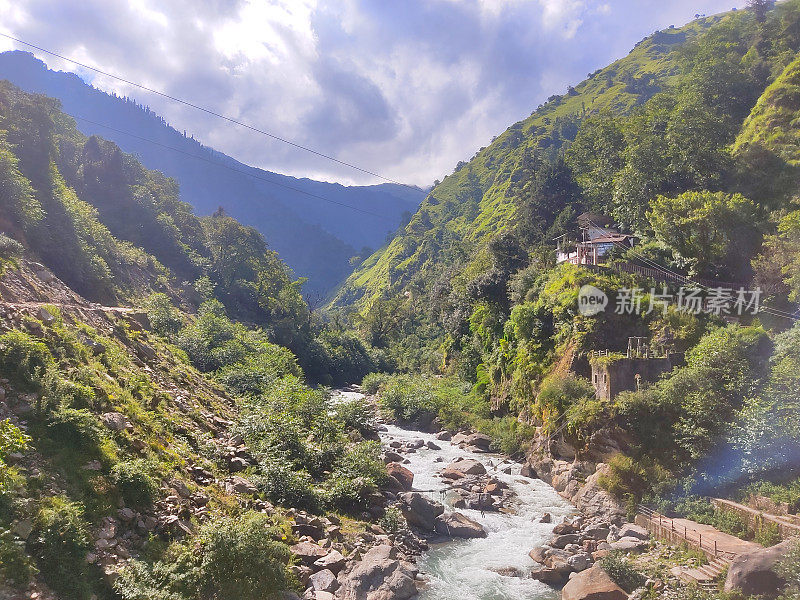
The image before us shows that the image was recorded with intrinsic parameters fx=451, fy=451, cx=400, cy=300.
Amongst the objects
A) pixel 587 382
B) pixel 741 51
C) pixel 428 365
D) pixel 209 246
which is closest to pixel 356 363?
pixel 428 365

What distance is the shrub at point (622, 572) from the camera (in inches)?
463

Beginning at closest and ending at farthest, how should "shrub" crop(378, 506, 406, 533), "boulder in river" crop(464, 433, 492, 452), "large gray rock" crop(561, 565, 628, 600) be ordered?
"large gray rock" crop(561, 565, 628, 600)
"shrub" crop(378, 506, 406, 533)
"boulder in river" crop(464, 433, 492, 452)

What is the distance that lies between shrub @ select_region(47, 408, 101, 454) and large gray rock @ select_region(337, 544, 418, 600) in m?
6.72

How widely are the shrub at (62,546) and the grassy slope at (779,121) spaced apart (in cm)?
3410

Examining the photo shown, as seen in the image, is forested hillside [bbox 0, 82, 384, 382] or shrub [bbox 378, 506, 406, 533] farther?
forested hillside [bbox 0, 82, 384, 382]

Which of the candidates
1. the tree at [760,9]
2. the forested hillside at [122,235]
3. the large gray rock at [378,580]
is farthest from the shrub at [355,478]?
the tree at [760,9]

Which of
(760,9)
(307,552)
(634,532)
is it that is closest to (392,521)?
(307,552)

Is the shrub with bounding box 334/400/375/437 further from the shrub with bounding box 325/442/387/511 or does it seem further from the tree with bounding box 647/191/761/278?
the tree with bounding box 647/191/761/278

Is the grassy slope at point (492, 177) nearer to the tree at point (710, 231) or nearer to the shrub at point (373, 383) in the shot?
the shrub at point (373, 383)

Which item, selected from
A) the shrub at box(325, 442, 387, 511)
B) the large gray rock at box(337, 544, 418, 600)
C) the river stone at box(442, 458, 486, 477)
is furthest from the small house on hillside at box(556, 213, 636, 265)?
the large gray rock at box(337, 544, 418, 600)

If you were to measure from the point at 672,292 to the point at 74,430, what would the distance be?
25.1 m

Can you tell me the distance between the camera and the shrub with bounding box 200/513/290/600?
9.24 meters

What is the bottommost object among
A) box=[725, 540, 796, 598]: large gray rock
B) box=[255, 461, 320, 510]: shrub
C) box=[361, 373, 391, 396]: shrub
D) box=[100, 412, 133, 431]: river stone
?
box=[361, 373, 391, 396]: shrub

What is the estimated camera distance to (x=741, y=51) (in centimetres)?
4103
